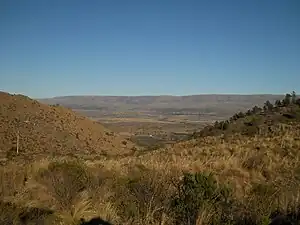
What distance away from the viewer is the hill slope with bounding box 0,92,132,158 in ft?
142

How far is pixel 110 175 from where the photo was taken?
1210 cm

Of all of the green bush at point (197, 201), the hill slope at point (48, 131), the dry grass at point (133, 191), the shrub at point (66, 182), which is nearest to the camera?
the green bush at point (197, 201)

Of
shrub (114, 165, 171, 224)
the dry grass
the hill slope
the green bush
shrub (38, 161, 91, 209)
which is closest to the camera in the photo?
the green bush

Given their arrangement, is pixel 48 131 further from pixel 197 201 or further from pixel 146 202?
pixel 197 201

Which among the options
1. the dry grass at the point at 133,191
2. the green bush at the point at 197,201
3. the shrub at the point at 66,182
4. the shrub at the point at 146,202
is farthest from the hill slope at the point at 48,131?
the green bush at the point at 197,201

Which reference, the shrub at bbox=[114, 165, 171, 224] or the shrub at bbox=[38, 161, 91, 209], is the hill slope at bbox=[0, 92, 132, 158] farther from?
the shrub at bbox=[114, 165, 171, 224]

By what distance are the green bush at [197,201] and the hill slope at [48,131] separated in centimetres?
3366

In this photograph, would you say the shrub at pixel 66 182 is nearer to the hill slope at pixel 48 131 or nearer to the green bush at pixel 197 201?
the green bush at pixel 197 201

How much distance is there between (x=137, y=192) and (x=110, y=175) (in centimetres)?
467

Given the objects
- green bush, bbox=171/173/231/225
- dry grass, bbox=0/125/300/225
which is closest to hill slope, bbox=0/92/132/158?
dry grass, bbox=0/125/300/225

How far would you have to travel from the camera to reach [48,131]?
155ft

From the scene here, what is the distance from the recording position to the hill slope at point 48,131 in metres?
43.2

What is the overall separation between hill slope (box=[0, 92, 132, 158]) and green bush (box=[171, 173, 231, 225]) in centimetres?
3366

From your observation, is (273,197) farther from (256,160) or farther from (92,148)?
(92,148)
